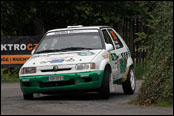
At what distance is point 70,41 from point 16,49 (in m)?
9.43

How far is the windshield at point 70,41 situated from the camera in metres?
13.9

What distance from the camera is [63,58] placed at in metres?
13.0

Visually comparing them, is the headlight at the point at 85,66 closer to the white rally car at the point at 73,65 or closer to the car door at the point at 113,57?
the white rally car at the point at 73,65

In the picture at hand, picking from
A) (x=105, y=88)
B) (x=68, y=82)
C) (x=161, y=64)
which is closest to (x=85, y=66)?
(x=68, y=82)

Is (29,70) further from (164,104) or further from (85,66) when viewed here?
(164,104)

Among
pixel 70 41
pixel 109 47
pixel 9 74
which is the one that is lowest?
pixel 9 74

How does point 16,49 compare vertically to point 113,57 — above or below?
below

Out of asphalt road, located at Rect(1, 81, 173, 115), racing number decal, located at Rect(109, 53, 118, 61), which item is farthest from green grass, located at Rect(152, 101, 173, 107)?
racing number decal, located at Rect(109, 53, 118, 61)

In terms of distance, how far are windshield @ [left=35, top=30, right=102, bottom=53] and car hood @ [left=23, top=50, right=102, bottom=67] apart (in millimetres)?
406

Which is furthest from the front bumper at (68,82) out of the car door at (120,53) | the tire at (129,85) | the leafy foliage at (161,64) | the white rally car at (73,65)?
the tire at (129,85)

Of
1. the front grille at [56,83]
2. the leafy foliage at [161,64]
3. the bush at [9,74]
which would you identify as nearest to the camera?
the leafy foliage at [161,64]

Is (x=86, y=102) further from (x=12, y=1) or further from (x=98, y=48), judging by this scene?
(x=12, y=1)

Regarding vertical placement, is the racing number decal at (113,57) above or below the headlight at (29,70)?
above

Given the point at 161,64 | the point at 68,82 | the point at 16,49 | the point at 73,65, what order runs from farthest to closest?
the point at 16,49 < the point at 68,82 < the point at 73,65 < the point at 161,64
